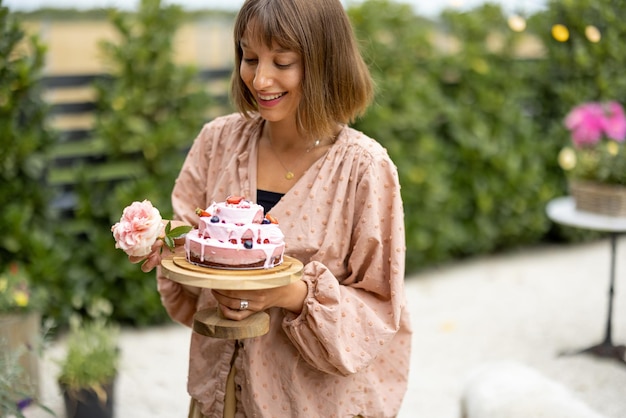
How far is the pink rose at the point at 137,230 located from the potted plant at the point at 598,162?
358cm

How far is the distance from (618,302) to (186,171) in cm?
447

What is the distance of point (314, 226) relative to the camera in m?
2.08

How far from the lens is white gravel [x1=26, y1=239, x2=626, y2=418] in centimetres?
431

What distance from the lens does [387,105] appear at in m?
6.00

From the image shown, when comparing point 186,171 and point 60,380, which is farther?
point 60,380

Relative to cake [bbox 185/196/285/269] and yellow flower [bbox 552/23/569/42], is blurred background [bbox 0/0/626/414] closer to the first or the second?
yellow flower [bbox 552/23/569/42]

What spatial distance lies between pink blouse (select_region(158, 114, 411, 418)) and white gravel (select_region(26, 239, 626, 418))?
1.90 metres

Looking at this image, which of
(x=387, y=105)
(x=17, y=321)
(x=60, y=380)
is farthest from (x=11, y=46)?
(x=387, y=105)

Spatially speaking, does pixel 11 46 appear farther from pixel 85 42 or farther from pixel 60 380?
pixel 85 42

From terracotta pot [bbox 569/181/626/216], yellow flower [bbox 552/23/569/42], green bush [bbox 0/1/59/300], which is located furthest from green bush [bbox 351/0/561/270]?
green bush [bbox 0/1/59/300]

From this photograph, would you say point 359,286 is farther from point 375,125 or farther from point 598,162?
point 375,125

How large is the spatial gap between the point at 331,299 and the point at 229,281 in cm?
38

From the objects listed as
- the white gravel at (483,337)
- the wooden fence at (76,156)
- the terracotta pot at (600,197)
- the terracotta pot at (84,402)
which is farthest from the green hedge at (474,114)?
the terracotta pot at (84,402)

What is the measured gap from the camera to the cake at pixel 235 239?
1.82 metres
